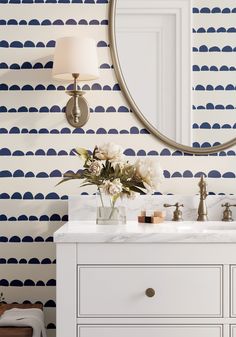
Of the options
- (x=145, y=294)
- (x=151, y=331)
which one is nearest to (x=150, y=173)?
(x=145, y=294)

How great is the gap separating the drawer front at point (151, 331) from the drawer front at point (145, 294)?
0.14 feet

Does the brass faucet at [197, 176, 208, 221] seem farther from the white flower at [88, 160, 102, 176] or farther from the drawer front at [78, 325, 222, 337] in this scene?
the drawer front at [78, 325, 222, 337]

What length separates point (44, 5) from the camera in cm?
260

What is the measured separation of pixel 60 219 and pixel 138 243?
65cm

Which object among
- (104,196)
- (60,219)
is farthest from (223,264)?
(60,219)

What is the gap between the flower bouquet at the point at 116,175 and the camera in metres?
2.31

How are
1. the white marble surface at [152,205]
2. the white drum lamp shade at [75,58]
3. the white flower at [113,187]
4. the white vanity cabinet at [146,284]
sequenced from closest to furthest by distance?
1. the white vanity cabinet at [146,284]
2. the white flower at [113,187]
3. the white drum lamp shade at [75,58]
4. the white marble surface at [152,205]

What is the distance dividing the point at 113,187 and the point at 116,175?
83 mm

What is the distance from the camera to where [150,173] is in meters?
2.31

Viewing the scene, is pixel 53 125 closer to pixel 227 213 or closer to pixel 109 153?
pixel 109 153

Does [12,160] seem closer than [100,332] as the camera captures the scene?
No

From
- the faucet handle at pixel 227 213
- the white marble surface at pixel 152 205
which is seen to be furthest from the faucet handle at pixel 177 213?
the faucet handle at pixel 227 213

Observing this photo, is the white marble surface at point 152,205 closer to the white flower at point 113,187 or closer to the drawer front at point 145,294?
the white flower at point 113,187

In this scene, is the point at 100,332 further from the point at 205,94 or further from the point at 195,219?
the point at 205,94
